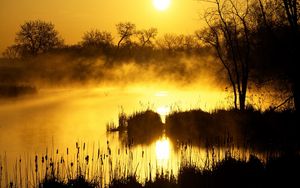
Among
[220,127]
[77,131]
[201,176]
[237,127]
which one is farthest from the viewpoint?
[77,131]

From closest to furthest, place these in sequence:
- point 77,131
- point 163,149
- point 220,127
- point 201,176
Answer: point 201,176, point 163,149, point 220,127, point 77,131

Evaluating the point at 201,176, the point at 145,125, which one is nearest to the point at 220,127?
the point at 145,125

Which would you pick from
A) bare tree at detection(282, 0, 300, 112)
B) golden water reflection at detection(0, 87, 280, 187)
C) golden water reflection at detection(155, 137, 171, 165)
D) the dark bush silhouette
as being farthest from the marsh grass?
the dark bush silhouette

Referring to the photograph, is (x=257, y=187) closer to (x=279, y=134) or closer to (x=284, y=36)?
(x=279, y=134)

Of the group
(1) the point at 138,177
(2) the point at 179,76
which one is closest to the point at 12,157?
(1) the point at 138,177

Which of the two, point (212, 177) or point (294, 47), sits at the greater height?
point (294, 47)

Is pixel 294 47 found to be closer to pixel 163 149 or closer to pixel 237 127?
pixel 237 127

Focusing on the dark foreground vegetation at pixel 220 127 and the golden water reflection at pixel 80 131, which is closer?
the golden water reflection at pixel 80 131

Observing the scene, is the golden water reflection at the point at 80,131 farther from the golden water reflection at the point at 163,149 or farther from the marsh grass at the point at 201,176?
the marsh grass at the point at 201,176

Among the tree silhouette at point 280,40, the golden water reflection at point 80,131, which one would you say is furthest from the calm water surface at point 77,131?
the tree silhouette at point 280,40

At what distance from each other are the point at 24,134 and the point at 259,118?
9774 millimetres

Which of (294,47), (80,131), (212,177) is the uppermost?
(294,47)

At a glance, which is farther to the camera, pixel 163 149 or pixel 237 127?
pixel 237 127

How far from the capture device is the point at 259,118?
16625 mm
